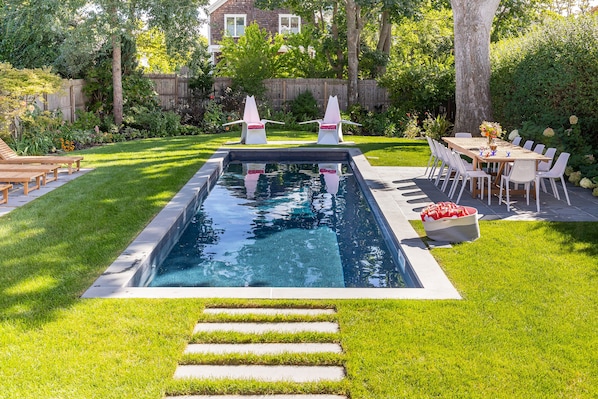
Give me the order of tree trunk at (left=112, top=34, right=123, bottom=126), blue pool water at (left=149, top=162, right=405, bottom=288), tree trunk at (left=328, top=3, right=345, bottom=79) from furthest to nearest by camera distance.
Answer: tree trunk at (left=328, top=3, right=345, bottom=79) → tree trunk at (left=112, top=34, right=123, bottom=126) → blue pool water at (left=149, top=162, right=405, bottom=288)

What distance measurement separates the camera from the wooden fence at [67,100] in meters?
16.2

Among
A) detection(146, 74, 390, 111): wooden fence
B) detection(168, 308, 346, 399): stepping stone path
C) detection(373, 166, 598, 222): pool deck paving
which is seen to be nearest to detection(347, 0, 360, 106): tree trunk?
detection(146, 74, 390, 111): wooden fence

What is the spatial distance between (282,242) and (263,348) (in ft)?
12.8

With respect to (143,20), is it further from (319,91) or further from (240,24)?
(240,24)

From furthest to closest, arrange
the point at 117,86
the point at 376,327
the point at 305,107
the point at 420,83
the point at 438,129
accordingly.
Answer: the point at 305,107 < the point at 420,83 < the point at 117,86 < the point at 438,129 < the point at 376,327

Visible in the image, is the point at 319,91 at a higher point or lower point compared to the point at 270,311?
higher

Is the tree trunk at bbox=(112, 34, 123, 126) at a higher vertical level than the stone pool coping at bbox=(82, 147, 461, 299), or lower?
higher

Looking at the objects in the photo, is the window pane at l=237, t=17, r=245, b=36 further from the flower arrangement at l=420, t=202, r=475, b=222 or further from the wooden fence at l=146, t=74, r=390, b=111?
the flower arrangement at l=420, t=202, r=475, b=222

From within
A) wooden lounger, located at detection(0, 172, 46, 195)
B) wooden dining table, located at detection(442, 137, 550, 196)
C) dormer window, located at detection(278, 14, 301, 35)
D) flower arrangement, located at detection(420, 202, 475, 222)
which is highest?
dormer window, located at detection(278, 14, 301, 35)

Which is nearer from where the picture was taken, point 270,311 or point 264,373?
point 264,373

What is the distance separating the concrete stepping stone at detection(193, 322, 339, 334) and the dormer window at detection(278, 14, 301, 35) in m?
33.2

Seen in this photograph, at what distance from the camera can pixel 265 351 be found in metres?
4.51

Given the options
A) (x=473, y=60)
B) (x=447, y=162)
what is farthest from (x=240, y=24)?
(x=447, y=162)

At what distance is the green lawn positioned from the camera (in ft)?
13.2
